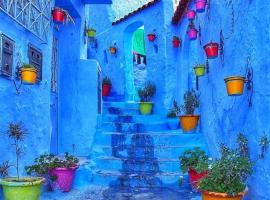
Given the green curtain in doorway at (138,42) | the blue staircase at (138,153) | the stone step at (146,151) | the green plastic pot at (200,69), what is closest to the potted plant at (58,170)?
the blue staircase at (138,153)

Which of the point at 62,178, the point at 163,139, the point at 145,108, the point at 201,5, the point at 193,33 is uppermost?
the point at 201,5

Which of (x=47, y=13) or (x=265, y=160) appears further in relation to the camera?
(x=47, y=13)

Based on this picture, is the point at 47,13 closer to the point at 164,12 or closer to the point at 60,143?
the point at 60,143

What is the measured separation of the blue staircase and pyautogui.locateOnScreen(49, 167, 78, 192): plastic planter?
2.38 feet

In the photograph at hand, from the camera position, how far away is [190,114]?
8.52 meters

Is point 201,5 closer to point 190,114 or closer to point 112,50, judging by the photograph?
point 190,114

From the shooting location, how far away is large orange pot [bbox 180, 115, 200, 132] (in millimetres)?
8172

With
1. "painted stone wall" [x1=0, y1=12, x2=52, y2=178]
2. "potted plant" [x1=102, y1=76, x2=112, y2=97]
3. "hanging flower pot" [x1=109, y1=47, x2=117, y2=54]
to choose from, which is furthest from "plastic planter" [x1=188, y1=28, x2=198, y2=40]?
"hanging flower pot" [x1=109, y1=47, x2=117, y2=54]

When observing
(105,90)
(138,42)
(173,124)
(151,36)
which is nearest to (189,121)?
(173,124)

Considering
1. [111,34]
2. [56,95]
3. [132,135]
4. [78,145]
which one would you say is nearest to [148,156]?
[132,135]

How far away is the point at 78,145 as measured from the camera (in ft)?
27.4

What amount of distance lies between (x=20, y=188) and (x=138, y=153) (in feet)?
11.8

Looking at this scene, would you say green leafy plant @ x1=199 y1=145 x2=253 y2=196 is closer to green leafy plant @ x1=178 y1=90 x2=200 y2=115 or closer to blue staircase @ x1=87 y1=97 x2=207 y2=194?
blue staircase @ x1=87 y1=97 x2=207 y2=194

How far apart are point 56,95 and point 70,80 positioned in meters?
0.53
